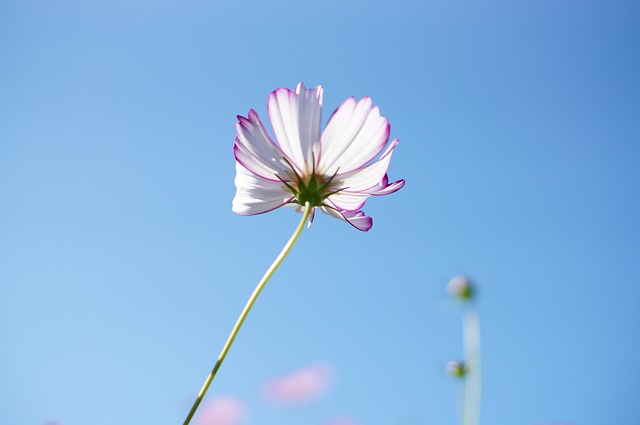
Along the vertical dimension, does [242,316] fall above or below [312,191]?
below

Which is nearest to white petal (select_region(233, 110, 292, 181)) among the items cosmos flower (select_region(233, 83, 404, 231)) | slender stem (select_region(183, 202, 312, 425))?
cosmos flower (select_region(233, 83, 404, 231))

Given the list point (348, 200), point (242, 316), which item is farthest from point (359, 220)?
point (242, 316)

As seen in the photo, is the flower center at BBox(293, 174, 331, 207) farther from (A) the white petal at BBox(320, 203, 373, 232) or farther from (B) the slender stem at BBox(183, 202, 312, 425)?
(B) the slender stem at BBox(183, 202, 312, 425)

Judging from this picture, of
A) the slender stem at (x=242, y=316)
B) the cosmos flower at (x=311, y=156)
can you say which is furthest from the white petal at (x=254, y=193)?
the slender stem at (x=242, y=316)

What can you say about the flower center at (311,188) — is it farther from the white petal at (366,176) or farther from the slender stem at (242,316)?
the slender stem at (242,316)

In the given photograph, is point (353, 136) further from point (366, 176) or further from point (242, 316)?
point (242, 316)

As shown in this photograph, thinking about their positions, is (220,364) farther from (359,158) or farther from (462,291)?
(462,291)
